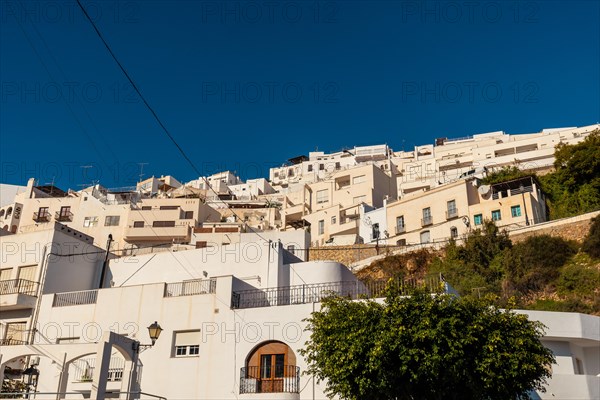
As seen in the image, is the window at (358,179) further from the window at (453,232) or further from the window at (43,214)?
the window at (43,214)

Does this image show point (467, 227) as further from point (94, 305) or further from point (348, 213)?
point (94, 305)

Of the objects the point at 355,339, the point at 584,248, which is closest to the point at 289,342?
the point at 355,339

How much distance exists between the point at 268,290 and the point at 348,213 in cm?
3053

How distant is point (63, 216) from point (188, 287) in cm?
3967

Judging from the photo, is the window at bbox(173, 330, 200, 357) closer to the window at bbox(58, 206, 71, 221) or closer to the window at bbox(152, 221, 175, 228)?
the window at bbox(152, 221, 175, 228)

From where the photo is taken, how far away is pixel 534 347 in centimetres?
1680

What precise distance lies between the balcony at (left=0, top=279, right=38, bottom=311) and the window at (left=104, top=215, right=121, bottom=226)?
32.7m

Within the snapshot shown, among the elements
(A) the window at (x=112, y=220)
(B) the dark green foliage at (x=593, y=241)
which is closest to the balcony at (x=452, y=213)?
(B) the dark green foliage at (x=593, y=241)

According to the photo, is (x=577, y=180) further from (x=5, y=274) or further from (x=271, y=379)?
(x=5, y=274)

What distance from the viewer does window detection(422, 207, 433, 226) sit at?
151ft

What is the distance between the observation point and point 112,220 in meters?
59.0

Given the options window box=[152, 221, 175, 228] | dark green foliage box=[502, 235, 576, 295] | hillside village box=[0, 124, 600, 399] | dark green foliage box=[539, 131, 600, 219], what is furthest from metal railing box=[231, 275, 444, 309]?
window box=[152, 221, 175, 228]

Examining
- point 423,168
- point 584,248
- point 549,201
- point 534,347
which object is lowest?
point 534,347

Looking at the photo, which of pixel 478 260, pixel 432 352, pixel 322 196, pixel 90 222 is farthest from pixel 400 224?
pixel 432 352
